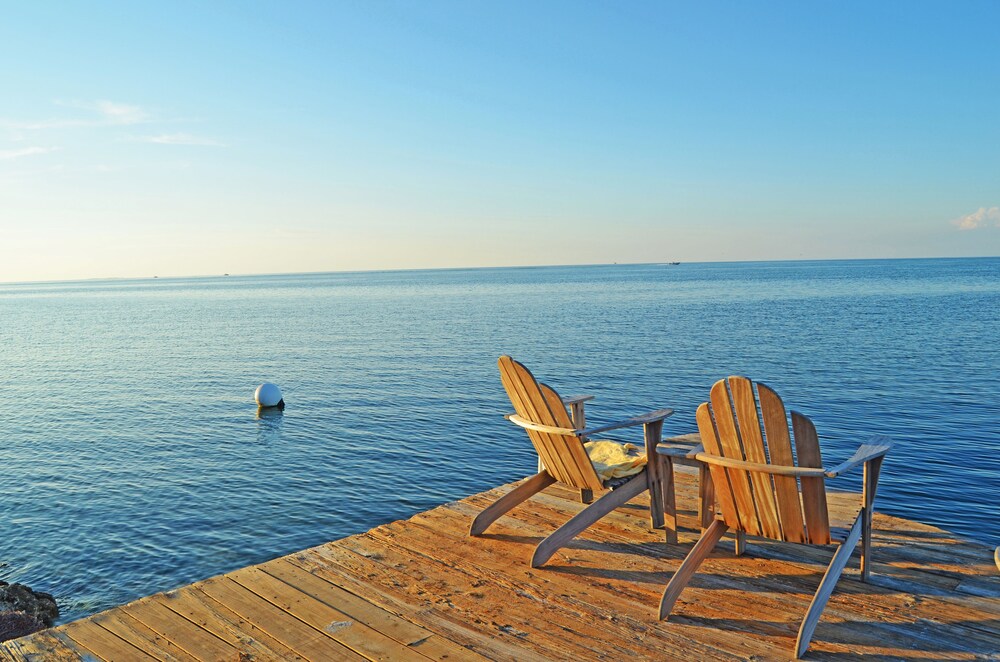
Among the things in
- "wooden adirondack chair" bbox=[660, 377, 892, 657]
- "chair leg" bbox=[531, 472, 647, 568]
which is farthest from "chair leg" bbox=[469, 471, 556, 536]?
"wooden adirondack chair" bbox=[660, 377, 892, 657]

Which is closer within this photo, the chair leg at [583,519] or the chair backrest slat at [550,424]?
the chair leg at [583,519]

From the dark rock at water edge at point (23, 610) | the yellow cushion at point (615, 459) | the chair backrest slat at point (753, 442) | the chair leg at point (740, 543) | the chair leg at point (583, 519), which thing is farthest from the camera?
the dark rock at water edge at point (23, 610)

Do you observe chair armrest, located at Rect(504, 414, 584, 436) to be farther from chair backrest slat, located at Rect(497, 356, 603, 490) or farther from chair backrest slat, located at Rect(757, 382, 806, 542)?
chair backrest slat, located at Rect(757, 382, 806, 542)

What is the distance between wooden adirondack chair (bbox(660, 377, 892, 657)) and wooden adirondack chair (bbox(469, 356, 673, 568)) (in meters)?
0.80

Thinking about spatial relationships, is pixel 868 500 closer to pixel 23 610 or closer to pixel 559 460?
pixel 559 460

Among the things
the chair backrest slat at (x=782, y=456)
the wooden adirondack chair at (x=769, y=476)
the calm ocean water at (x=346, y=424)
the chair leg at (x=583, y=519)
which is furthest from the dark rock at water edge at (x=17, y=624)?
the chair backrest slat at (x=782, y=456)

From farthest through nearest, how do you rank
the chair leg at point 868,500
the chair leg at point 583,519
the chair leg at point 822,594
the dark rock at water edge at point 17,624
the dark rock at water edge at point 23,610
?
the dark rock at water edge at point 23,610 < the dark rock at water edge at point 17,624 < the chair leg at point 583,519 < the chair leg at point 868,500 < the chair leg at point 822,594

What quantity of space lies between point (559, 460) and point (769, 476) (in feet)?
5.06

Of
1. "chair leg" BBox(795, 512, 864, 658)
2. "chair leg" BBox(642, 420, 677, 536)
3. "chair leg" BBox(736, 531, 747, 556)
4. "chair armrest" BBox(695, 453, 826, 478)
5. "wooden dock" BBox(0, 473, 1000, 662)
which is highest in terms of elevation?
"chair armrest" BBox(695, 453, 826, 478)

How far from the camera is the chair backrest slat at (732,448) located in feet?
12.8

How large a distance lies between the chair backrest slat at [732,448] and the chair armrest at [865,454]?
0.48 m

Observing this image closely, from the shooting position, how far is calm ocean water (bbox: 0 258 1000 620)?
29.1 feet

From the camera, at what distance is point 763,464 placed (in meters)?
3.82

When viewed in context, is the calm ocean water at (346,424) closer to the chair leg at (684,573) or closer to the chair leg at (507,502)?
the chair leg at (507,502)
